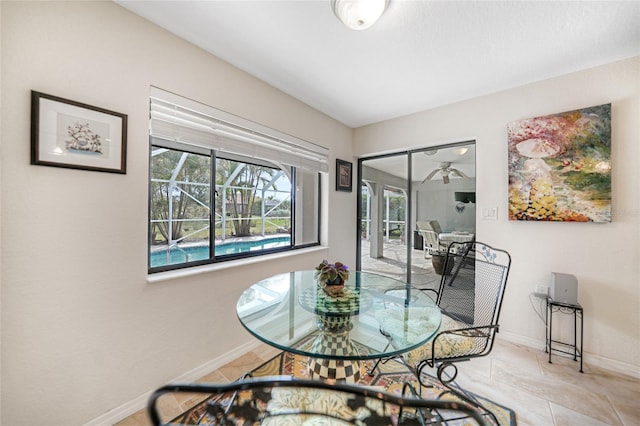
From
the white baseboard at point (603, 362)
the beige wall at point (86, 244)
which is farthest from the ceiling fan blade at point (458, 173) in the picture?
the beige wall at point (86, 244)

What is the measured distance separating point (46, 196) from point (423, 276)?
11.7ft

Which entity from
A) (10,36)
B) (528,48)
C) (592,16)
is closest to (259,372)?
(10,36)

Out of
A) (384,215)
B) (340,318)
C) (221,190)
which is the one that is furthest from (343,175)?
(340,318)

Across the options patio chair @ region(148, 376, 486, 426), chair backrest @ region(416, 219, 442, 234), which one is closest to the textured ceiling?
chair backrest @ region(416, 219, 442, 234)

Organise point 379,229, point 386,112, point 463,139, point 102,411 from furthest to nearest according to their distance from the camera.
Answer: point 379,229 < point 386,112 < point 463,139 < point 102,411

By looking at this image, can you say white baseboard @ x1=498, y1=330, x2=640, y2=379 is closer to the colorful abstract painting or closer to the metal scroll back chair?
the metal scroll back chair

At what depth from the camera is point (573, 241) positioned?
7.17 feet

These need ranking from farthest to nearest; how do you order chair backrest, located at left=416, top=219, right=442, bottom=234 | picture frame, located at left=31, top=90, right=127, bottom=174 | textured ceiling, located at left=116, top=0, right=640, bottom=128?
chair backrest, located at left=416, top=219, right=442, bottom=234 < textured ceiling, located at left=116, top=0, right=640, bottom=128 < picture frame, located at left=31, top=90, right=127, bottom=174

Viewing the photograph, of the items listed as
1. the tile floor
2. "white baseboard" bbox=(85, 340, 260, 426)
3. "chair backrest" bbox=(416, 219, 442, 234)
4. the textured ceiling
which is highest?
the textured ceiling

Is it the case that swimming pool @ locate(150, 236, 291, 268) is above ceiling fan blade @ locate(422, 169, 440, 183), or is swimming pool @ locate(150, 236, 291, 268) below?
below

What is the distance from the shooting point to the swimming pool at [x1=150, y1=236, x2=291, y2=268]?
6.56 feet

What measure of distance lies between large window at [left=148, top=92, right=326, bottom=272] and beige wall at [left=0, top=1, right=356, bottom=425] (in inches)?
7.4

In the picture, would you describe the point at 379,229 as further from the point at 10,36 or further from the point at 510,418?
the point at 10,36

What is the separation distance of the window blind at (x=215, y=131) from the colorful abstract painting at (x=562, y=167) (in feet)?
7.26
